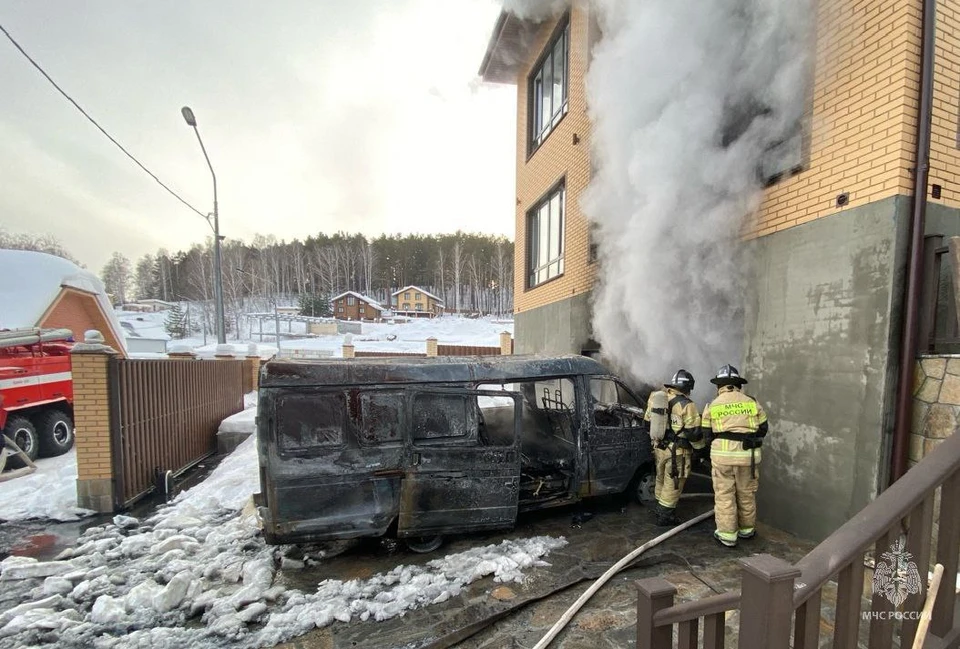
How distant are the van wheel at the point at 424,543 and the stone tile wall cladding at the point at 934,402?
13.0 ft

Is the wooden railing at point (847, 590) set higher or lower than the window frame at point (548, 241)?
lower

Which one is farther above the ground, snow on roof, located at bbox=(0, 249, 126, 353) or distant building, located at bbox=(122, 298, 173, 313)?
Answer: snow on roof, located at bbox=(0, 249, 126, 353)

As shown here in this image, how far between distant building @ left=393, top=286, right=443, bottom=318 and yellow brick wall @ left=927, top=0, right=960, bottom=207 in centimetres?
5161

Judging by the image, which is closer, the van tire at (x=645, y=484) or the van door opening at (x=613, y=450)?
the van door opening at (x=613, y=450)

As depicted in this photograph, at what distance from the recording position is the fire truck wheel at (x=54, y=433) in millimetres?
8031

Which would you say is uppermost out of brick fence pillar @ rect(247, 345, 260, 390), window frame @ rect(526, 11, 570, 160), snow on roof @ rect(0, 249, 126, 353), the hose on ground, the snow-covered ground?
window frame @ rect(526, 11, 570, 160)

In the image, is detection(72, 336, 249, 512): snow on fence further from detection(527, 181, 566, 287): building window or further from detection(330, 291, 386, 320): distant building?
detection(330, 291, 386, 320): distant building

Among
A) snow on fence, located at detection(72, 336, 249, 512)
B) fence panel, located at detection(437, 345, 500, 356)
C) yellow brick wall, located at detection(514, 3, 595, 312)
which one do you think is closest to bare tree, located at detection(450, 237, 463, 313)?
fence panel, located at detection(437, 345, 500, 356)

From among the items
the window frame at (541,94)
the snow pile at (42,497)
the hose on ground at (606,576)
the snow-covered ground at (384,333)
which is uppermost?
the window frame at (541,94)

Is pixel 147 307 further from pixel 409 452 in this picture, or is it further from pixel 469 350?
pixel 409 452

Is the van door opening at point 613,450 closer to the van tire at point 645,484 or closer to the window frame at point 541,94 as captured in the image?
the van tire at point 645,484

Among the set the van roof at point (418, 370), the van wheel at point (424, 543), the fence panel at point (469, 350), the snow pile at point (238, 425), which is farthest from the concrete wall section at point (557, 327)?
the fence panel at point (469, 350)

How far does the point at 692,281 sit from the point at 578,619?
4139 millimetres

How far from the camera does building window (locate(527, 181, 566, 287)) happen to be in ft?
29.8
